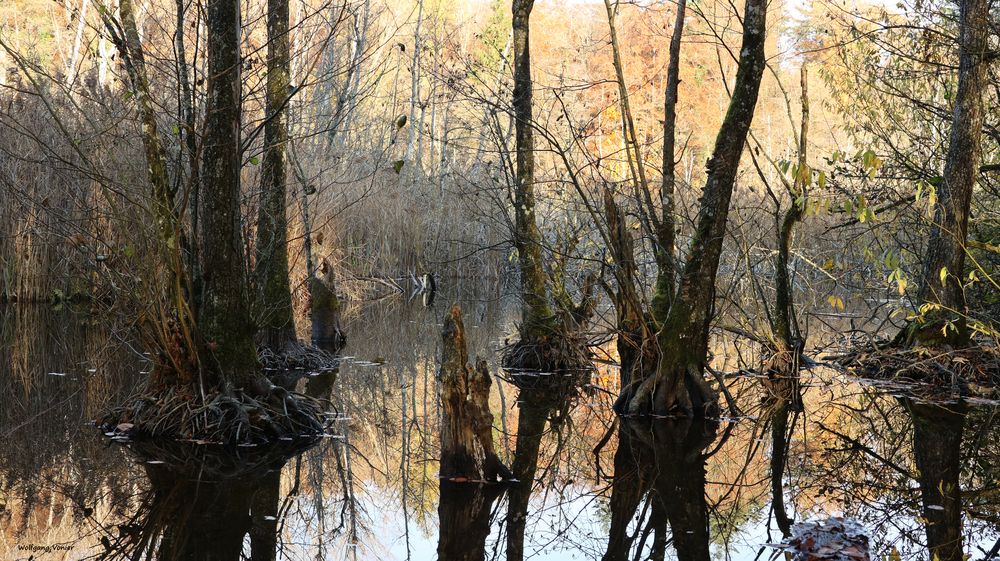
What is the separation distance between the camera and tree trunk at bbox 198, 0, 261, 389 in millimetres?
7082

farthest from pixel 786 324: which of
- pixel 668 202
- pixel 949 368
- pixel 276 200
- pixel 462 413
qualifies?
pixel 462 413

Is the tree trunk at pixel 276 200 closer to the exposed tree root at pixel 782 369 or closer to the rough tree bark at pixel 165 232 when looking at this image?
the rough tree bark at pixel 165 232

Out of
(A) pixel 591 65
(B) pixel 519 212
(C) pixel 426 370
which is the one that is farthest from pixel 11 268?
(A) pixel 591 65

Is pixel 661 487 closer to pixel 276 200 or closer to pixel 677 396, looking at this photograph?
pixel 677 396

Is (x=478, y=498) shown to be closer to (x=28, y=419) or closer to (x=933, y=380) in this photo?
(x=28, y=419)

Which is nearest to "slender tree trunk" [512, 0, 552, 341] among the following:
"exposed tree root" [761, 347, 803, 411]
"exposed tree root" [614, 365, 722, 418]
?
"exposed tree root" [761, 347, 803, 411]

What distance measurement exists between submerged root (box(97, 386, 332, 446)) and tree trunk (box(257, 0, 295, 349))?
277 cm

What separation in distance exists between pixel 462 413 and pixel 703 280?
312 centimetres

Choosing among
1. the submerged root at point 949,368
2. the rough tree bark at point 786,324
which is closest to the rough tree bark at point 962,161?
the submerged root at point 949,368

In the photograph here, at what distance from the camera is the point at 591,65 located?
32.8 meters

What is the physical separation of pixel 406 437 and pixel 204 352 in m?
1.66

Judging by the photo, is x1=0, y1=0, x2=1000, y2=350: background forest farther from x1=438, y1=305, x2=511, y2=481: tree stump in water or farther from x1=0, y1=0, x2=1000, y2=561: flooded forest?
x1=438, y1=305, x2=511, y2=481: tree stump in water

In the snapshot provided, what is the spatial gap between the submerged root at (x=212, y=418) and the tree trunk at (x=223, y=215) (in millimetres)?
190

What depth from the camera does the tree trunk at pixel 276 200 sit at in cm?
1008
